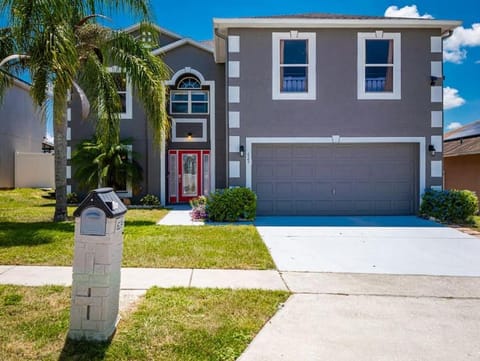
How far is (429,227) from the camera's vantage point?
29.9 ft

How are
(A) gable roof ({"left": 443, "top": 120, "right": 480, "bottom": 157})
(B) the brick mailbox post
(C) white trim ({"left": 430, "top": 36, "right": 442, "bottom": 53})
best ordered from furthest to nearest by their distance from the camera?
(A) gable roof ({"left": 443, "top": 120, "right": 480, "bottom": 157})
(C) white trim ({"left": 430, "top": 36, "right": 442, "bottom": 53})
(B) the brick mailbox post

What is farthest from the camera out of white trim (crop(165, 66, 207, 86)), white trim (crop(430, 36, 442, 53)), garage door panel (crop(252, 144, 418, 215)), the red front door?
the red front door

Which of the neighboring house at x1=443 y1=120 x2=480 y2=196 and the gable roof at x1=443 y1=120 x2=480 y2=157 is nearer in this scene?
the neighboring house at x1=443 y1=120 x2=480 y2=196

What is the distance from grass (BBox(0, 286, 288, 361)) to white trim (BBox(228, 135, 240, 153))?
660 centimetres

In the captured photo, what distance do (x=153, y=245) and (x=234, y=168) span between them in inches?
174

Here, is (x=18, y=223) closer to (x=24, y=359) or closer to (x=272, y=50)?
(x=24, y=359)

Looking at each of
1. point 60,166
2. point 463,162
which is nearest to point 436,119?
point 463,162

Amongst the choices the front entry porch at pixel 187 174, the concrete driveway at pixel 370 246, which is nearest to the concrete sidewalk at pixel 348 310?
the concrete driveway at pixel 370 246

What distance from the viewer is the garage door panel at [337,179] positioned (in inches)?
430

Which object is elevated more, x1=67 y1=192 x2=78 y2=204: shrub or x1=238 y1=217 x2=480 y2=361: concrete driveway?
x1=67 y1=192 x2=78 y2=204: shrub

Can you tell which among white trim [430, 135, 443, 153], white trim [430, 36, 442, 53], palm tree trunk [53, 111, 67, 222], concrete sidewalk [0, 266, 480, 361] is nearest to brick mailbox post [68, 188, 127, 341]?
concrete sidewalk [0, 266, 480, 361]

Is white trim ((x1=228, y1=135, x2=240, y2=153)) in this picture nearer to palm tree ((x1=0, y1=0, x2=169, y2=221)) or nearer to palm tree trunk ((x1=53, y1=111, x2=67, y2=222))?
palm tree ((x1=0, y1=0, x2=169, y2=221))

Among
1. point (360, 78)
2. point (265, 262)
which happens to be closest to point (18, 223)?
point (265, 262)

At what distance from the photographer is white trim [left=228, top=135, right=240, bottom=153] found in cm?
1059
